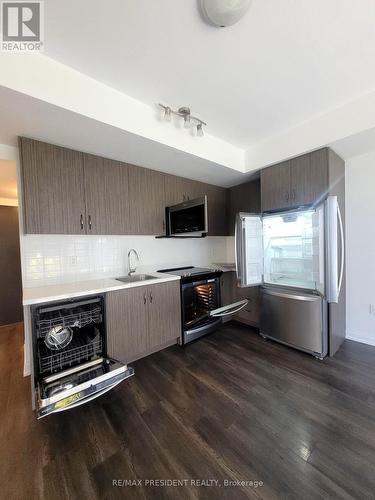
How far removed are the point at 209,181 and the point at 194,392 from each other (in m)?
2.74

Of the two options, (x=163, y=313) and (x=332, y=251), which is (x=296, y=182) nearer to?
(x=332, y=251)

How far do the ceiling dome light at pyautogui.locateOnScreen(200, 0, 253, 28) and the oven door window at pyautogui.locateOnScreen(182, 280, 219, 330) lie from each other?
2214 mm

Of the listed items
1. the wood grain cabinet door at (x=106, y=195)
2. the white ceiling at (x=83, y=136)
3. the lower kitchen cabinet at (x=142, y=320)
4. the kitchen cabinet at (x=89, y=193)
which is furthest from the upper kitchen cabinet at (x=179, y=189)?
the lower kitchen cabinet at (x=142, y=320)

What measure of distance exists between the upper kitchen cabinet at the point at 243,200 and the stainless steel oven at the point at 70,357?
8.00ft

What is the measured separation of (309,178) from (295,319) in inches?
61.7

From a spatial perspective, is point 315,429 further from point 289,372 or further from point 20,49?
point 20,49

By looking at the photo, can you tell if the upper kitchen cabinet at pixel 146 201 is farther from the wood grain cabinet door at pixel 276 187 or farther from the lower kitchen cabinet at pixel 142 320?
the wood grain cabinet door at pixel 276 187

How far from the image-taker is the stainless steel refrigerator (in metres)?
2.06

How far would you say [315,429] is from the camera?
53.9 inches

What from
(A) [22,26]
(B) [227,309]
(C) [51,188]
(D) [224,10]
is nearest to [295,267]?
(B) [227,309]

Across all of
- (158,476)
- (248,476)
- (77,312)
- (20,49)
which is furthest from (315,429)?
(20,49)

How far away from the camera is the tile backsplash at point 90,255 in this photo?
6.86 ft

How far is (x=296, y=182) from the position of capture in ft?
7.61

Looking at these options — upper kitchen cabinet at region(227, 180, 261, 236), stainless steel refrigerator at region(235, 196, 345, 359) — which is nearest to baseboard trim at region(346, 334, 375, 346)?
stainless steel refrigerator at region(235, 196, 345, 359)
